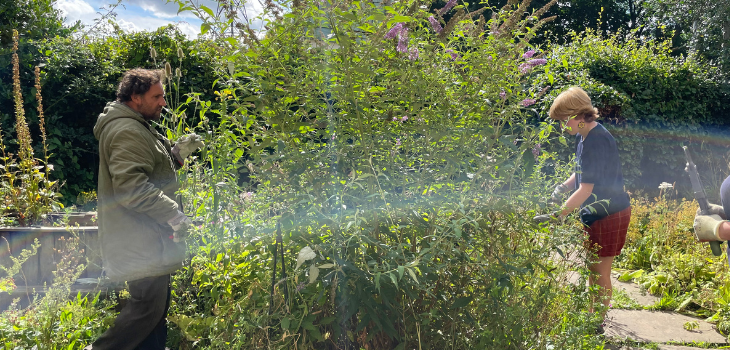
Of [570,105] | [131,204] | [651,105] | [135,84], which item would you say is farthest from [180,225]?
[651,105]

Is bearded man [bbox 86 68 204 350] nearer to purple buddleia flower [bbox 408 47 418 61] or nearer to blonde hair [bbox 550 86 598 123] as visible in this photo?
purple buddleia flower [bbox 408 47 418 61]

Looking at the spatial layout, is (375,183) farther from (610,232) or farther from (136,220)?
(610,232)

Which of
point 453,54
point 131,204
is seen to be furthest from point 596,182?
point 131,204

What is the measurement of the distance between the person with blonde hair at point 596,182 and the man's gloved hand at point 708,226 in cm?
51

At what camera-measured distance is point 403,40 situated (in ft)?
5.94

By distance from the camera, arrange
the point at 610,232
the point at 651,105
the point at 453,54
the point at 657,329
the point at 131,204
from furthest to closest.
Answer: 1. the point at 651,105
2. the point at 657,329
3. the point at 610,232
4. the point at 131,204
5. the point at 453,54

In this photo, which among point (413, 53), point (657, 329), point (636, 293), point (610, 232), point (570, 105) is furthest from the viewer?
point (636, 293)

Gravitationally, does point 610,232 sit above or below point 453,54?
below

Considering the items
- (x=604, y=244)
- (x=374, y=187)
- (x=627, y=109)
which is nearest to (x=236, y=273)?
(x=374, y=187)

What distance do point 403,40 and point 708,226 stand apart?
1874 mm

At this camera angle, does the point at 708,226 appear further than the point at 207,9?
Yes

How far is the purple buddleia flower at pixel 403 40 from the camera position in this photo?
5.92ft

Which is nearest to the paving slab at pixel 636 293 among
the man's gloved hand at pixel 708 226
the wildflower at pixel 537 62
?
the man's gloved hand at pixel 708 226

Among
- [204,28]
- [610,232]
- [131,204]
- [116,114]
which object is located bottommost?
[610,232]
